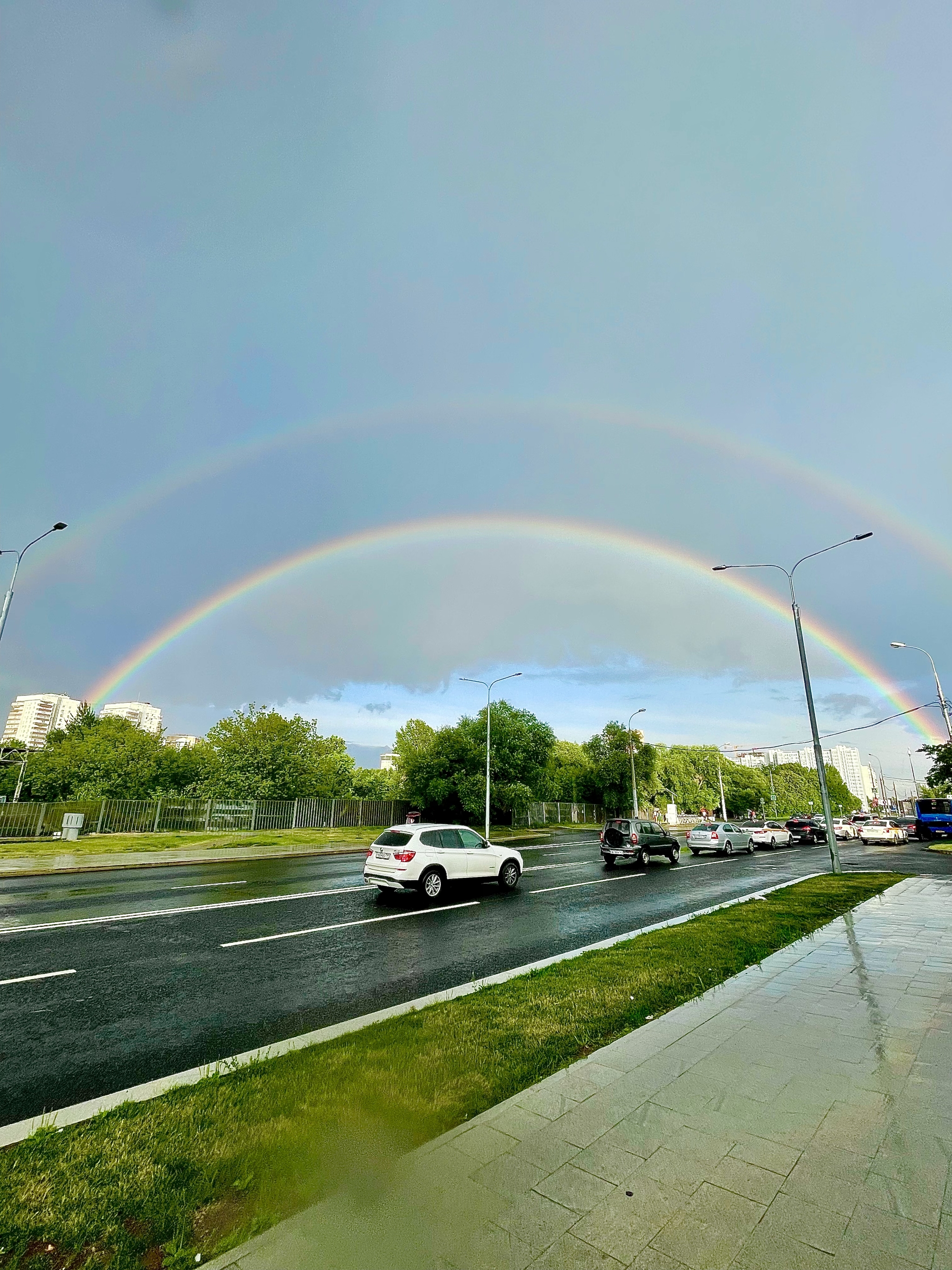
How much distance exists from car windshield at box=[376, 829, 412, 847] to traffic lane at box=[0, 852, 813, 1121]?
3.98 ft

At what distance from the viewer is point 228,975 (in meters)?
7.66

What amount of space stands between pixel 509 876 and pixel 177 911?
8004 millimetres

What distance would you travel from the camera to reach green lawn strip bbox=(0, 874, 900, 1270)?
2898 millimetres

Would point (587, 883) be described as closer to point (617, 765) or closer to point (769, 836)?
point (769, 836)

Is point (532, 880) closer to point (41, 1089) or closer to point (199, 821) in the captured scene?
point (41, 1089)

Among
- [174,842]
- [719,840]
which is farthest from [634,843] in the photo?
[174,842]

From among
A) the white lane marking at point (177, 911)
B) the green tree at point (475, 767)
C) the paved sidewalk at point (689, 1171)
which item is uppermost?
the green tree at point (475, 767)

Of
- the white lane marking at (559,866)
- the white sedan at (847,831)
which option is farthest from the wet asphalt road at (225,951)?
the white sedan at (847,831)

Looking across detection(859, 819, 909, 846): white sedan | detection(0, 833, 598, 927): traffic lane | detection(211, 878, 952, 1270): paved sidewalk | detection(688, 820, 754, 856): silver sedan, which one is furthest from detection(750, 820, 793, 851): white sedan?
detection(211, 878, 952, 1270): paved sidewalk

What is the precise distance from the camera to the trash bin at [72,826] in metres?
27.2

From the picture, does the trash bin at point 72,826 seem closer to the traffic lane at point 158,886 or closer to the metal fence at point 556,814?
the traffic lane at point 158,886

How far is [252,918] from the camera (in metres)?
11.1

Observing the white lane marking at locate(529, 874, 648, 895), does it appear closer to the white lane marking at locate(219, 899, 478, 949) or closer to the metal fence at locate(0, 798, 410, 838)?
the white lane marking at locate(219, 899, 478, 949)

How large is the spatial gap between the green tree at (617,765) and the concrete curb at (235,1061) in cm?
5808
